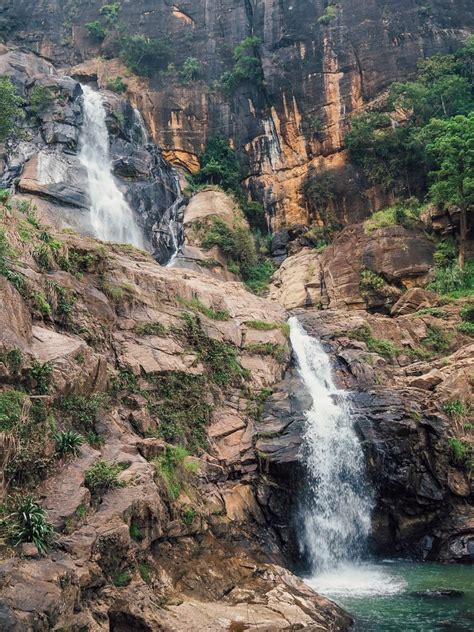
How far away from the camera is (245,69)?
1644 inches

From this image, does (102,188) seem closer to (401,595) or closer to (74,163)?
(74,163)

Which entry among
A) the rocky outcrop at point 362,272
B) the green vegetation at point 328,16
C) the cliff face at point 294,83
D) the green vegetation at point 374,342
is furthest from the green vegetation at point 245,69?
the green vegetation at point 374,342

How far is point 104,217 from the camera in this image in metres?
30.2

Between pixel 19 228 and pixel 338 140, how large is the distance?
27.9 m

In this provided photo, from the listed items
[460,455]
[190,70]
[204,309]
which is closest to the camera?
[460,455]

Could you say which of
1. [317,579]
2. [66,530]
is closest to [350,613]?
[317,579]

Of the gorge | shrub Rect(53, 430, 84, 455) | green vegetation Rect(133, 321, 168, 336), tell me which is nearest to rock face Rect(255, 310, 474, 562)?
the gorge

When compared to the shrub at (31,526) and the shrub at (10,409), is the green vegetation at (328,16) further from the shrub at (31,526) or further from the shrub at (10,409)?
the shrub at (31,526)

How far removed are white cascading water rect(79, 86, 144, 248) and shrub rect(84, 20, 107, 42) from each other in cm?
1268

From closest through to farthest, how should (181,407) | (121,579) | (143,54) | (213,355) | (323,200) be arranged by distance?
(121,579) → (181,407) → (213,355) → (323,200) → (143,54)

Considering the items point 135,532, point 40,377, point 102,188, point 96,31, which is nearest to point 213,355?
point 40,377

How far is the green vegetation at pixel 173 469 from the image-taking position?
12.9 meters

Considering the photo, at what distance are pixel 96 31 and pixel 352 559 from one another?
4512cm

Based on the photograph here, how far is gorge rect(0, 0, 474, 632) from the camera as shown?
10.9 metres
